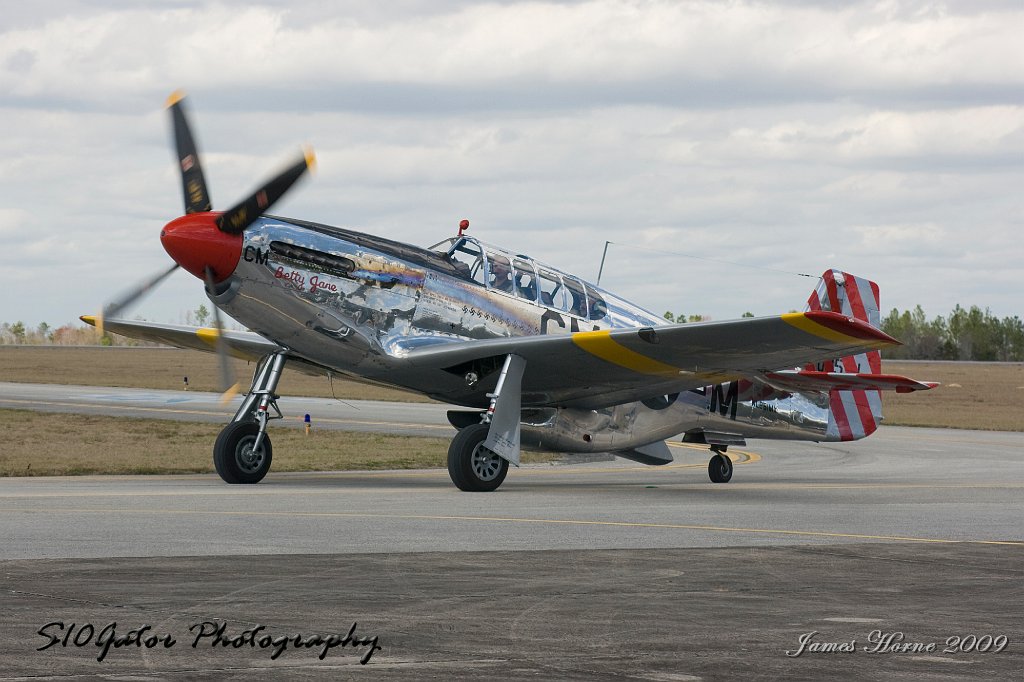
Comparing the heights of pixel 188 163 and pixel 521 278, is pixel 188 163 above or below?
above

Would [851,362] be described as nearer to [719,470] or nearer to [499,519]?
[719,470]

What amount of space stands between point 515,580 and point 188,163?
1001 centimetres

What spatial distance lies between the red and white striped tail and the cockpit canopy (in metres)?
4.01

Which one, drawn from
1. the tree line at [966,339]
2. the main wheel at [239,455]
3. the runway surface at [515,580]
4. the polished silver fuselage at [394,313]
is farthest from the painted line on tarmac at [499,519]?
the tree line at [966,339]

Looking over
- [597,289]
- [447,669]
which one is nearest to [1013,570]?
[447,669]

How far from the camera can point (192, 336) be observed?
72.2ft

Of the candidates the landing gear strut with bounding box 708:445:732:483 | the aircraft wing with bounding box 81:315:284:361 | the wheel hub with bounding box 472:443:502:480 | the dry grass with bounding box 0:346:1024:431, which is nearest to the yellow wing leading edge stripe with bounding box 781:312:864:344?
the wheel hub with bounding box 472:443:502:480

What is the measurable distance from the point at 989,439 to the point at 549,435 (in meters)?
19.9

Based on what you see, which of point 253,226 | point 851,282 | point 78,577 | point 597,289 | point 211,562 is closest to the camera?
point 78,577

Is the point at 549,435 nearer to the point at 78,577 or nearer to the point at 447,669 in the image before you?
the point at 78,577

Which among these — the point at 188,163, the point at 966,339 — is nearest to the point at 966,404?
the point at 188,163

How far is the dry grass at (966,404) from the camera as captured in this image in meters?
45.2

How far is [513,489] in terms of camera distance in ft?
60.2

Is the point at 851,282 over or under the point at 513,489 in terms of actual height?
over
